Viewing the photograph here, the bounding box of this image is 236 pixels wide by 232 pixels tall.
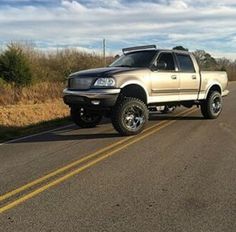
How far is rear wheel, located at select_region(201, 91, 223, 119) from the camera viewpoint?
45.8 feet

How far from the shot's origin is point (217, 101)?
1442cm

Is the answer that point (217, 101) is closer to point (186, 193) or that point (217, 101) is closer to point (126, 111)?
point (126, 111)

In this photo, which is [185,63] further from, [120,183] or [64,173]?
[120,183]

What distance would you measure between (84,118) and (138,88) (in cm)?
193

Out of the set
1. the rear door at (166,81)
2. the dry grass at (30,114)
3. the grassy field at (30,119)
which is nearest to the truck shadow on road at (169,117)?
the rear door at (166,81)

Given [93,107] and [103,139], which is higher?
[93,107]

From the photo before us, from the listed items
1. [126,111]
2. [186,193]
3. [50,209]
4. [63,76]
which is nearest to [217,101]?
[126,111]

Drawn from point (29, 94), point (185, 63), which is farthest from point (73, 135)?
point (29, 94)

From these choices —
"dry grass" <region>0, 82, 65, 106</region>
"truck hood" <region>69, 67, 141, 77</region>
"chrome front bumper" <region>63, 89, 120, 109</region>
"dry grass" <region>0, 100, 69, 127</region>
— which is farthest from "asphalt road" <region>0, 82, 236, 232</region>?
"dry grass" <region>0, 82, 65, 106</region>

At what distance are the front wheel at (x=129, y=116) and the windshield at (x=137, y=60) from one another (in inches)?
45.7

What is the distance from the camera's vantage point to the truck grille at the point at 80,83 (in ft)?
36.0

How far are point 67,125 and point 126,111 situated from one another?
3199 millimetres

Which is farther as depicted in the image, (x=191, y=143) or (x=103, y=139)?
(x=103, y=139)

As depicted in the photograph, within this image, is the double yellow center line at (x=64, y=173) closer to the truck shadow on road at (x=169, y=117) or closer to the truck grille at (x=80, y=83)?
the truck grille at (x=80, y=83)
